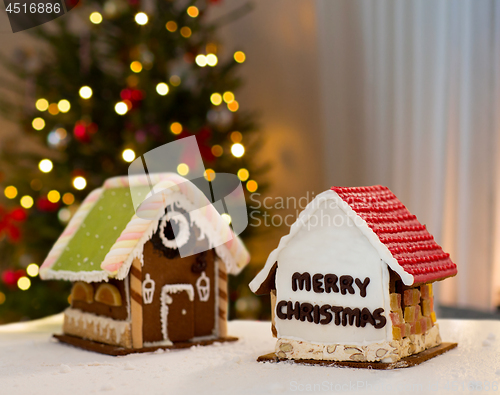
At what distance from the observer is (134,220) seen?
2002mm

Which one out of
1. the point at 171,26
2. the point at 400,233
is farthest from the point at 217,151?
the point at 400,233

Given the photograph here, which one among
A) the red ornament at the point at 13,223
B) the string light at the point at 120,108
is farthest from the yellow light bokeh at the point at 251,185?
the red ornament at the point at 13,223

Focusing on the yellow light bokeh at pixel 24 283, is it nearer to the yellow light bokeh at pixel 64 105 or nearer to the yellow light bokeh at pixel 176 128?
the yellow light bokeh at pixel 64 105

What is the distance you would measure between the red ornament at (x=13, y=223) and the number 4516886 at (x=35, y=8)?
1.05 metres

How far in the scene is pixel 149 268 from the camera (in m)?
2.02

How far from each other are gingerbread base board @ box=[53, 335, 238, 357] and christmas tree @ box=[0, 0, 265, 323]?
0.85 metres

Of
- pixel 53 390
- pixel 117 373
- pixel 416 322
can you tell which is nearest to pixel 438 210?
pixel 416 322

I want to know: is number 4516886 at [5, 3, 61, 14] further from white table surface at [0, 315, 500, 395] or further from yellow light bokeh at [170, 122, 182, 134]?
→ white table surface at [0, 315, 500, 395]

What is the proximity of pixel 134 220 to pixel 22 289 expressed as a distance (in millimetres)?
1426

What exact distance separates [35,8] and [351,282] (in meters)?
2.35

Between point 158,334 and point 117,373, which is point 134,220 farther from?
point 117,373

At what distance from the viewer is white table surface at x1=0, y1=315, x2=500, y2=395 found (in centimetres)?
137

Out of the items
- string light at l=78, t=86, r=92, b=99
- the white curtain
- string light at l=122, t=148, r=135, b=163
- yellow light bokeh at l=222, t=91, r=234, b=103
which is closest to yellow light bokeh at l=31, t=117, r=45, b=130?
string light at l=78, t=86, r=92, b=99

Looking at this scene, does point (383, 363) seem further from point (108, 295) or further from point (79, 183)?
point (79, 183)
